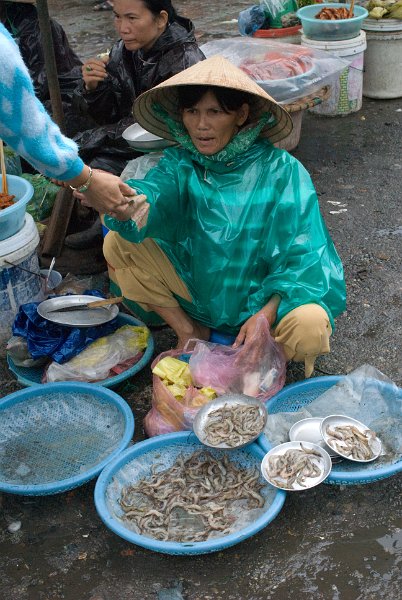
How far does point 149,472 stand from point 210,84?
1586 millimetres

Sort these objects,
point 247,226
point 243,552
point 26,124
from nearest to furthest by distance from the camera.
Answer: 1. point 26,124
2. point 243,552
3. point 247,226

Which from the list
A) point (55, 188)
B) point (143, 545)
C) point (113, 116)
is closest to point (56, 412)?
point (143, 545)

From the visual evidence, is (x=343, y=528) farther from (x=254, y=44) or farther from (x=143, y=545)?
(x=254, y=44)

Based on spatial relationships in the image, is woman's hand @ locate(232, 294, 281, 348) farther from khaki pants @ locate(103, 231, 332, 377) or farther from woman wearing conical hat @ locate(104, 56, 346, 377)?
khaki pants @ locate(103, 231, 332, 377)

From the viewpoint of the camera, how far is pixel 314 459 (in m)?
2.79

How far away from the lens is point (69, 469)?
3.01 m

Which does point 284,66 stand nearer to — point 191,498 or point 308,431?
point 308,431

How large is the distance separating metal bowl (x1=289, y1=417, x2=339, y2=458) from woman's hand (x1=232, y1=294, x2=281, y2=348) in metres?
0.42

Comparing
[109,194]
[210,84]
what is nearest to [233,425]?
[109,194]

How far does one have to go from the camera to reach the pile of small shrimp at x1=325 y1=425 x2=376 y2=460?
2.83 metres

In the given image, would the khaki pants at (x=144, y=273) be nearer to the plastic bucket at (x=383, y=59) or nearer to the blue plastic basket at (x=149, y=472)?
the blue plastic basket at (x=149, y=472)

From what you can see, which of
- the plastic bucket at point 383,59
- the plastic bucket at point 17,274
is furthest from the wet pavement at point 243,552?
the plastic bucket at point 383,59

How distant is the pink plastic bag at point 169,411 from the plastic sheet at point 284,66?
2456 mm

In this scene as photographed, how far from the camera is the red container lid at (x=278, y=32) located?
622 cm
